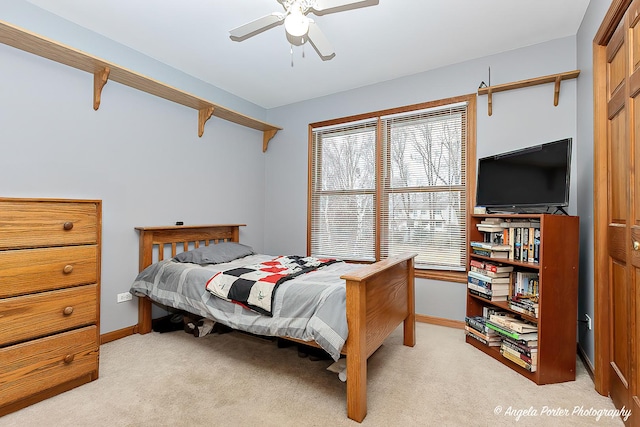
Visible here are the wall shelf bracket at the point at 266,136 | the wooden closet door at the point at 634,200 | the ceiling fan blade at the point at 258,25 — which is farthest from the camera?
the wall shelf bracket at the point at 266,136

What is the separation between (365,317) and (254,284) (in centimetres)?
81

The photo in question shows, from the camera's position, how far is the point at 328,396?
1.88 meters

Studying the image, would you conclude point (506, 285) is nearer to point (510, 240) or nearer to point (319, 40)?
point (510, 240)

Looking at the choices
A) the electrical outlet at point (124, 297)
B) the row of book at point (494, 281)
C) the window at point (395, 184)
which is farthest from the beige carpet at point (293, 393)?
the window at point (395, 184)

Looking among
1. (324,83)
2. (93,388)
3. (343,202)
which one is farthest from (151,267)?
(324,83)

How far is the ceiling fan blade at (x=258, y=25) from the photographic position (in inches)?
72.8

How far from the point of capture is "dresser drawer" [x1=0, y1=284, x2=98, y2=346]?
1.67 meters

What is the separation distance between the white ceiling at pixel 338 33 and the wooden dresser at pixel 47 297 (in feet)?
5.18

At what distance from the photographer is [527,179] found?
236 centimetres

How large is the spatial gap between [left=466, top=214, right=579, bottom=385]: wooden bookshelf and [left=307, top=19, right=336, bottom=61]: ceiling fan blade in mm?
1839

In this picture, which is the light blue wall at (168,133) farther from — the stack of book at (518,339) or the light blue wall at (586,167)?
the stack of book at (518,339)

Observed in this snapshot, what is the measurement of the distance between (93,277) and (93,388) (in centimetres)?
72

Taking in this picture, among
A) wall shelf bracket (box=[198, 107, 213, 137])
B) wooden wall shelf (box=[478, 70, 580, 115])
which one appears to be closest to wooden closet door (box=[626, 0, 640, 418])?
wooden wall shelf (box=[478, 70, 580, 115])

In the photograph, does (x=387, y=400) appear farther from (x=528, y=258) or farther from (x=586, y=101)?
(x=586, y=101)
